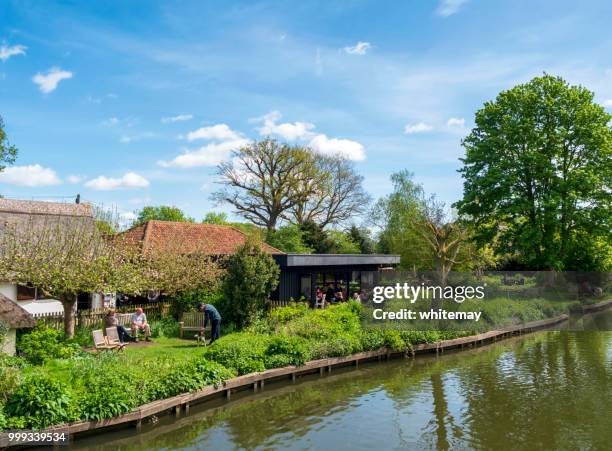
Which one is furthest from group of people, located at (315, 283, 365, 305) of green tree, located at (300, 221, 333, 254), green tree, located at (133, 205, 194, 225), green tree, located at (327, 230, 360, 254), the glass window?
green tree, located at (133, 205, 194, 225)

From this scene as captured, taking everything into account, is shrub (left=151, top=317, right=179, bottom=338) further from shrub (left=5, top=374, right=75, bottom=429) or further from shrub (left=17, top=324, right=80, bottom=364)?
shrub (left=5, top=374, right=75, bottom=429)

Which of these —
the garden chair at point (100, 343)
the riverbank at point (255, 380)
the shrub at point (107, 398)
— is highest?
the garden chair at point (100, 343)

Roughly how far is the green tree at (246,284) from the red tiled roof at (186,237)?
11.8 ft

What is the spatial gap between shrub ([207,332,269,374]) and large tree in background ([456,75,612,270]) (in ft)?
67.7

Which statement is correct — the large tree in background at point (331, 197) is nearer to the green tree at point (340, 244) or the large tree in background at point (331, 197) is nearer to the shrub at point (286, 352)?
the green tree at point (340, 244)

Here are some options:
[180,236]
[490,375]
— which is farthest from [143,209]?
[490,375]

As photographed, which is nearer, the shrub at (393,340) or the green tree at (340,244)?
the shrub at (393,340)

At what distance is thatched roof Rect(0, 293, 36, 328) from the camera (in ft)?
46.5

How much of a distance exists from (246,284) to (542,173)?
2025cm

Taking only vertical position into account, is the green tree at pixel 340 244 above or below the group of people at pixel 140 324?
above

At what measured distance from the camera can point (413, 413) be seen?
13359mm

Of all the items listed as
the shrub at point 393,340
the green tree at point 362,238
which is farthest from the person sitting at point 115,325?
the green tree at point 362,238

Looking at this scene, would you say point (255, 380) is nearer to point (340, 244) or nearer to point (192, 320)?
point (192, 320)

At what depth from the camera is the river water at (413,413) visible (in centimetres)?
1116
